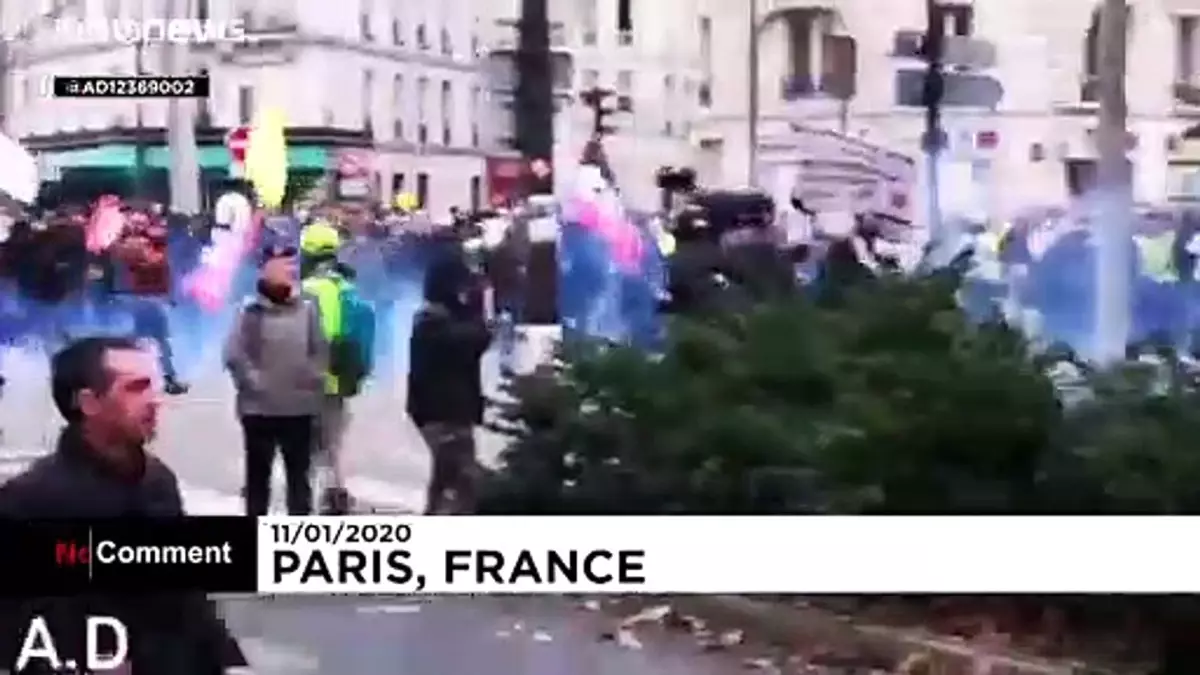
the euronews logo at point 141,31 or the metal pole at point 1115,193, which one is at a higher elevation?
the euronews logo at point 141,31

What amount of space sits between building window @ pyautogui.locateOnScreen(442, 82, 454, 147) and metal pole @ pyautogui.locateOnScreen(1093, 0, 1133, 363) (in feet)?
3.63

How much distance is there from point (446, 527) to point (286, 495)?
0.28 meters

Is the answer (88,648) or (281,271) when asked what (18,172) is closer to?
(281,271)

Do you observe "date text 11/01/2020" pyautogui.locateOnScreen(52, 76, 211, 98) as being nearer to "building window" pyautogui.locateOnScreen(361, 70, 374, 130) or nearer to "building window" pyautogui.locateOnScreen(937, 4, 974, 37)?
"building window" pyautogui.locateOnScreen(361, 70, 374, 130)

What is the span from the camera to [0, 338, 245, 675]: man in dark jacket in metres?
2.81

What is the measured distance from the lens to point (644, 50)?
2846 millimetres

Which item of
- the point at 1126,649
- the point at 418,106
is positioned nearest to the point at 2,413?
the point at 418,106

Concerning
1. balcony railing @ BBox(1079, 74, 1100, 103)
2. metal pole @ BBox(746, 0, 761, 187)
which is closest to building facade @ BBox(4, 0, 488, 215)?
metal pole @ BBox(746, 0, 761, 187)

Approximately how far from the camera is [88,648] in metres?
2.90

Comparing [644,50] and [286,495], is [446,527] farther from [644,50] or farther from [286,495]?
[644,50]

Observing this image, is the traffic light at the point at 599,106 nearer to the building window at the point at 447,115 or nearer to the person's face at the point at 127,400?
the building window at the point at 447,115

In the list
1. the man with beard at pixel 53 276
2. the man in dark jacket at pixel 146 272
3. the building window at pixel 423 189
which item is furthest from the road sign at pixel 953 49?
the man with beard at pixel 53 276

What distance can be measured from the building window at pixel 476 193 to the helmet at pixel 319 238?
9.1 inches

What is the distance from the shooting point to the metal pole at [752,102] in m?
2.85
